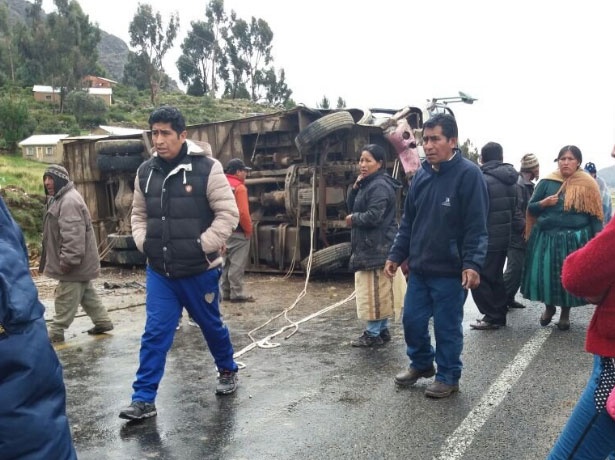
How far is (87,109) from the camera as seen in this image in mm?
52375

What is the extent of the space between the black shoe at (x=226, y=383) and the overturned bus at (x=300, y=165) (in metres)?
4.50

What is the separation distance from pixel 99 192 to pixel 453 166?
9262 mm

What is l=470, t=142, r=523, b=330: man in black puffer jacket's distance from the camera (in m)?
6.36

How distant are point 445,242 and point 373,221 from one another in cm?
123

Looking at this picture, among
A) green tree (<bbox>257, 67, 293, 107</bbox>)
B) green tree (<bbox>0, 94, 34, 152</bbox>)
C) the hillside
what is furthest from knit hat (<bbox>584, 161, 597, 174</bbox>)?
the hillside

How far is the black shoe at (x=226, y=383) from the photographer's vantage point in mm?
4474

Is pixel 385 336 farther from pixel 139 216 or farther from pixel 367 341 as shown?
pixel 139 216

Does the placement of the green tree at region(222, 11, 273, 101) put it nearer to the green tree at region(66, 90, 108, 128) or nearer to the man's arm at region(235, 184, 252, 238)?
the green tree at region(66, 90, 108, 128)

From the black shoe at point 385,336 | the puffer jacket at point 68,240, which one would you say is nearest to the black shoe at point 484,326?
the black shoe at point 385,336

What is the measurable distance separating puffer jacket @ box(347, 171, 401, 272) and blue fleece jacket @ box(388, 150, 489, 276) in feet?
3.43

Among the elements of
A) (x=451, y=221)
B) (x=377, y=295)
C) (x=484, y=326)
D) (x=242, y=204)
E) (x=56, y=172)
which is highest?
(x=56, y=172)

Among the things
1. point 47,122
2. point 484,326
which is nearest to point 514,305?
point 484,326

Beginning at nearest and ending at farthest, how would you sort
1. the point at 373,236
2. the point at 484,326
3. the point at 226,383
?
the point at 226,383
the point at 373,236
the point at 484,326

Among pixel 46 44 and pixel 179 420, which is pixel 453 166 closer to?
pixel 179 420
